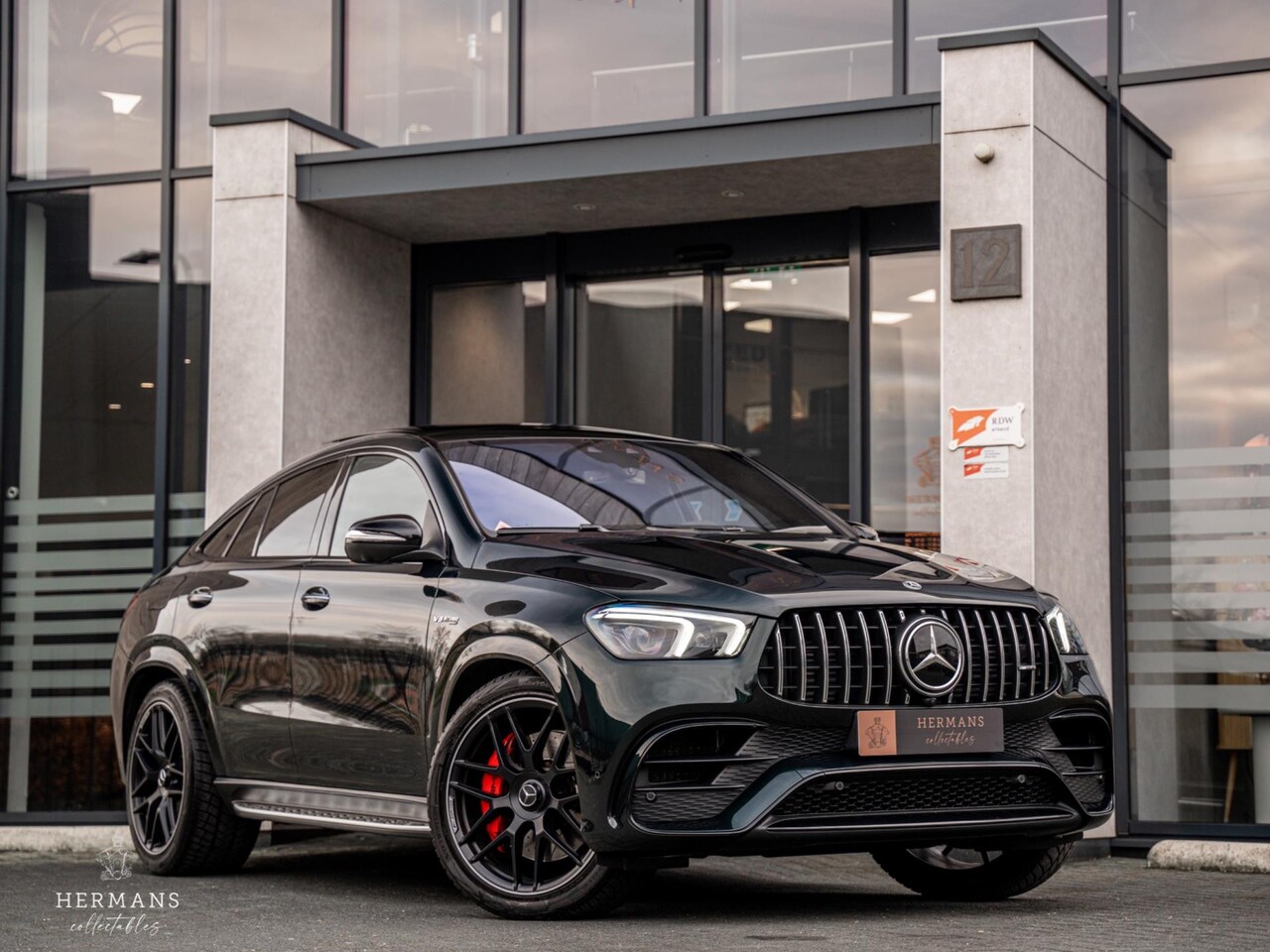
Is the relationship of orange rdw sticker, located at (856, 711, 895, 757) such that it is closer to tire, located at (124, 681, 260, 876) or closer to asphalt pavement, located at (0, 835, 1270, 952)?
asphalt pavement, located at (0, 835, 1270, 952)

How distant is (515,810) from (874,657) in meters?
1.23

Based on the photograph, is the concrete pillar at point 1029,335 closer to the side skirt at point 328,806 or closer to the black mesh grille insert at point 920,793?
the black mesh grille insert at point 920,793

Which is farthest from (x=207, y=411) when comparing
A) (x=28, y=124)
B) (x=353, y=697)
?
(x=353, y=697)

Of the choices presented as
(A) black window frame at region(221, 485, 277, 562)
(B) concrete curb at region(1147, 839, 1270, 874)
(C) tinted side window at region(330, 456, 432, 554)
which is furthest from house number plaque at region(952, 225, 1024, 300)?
(A) black window frame at region(221, 485, 277, 562)

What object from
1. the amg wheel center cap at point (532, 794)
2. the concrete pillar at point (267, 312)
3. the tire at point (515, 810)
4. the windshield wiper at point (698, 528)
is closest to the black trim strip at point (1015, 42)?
the windshield wiper at point (698, 528)

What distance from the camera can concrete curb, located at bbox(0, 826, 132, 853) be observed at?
414 inches

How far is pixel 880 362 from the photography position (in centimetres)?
1177

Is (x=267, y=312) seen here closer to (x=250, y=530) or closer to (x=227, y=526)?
(x=227, y=526)

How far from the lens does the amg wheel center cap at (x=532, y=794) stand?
20.0 ft

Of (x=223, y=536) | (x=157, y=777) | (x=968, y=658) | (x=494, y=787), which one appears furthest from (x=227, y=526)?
(x=968, y=658)

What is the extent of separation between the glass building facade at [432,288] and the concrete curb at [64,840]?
136 cm

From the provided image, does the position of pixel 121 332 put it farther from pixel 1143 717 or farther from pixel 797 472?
pixel 1143 717
